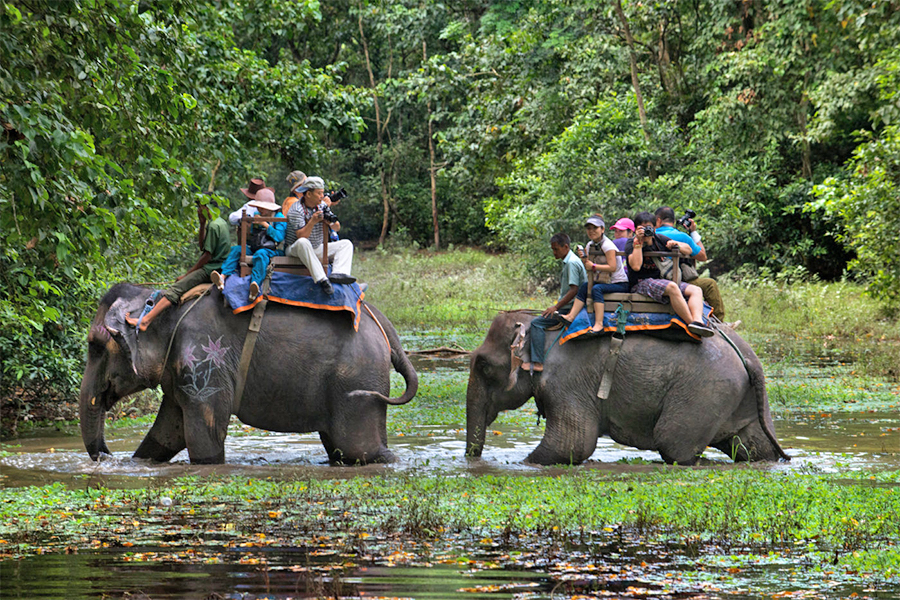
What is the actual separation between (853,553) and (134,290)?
Answer: 6.35 m

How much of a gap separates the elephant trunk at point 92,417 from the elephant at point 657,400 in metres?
3.55

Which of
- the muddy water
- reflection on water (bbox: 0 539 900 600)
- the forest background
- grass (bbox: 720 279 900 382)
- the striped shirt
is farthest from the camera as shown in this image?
grass (bbox: 720 279 900 382)

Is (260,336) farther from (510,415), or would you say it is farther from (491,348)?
(510,415)

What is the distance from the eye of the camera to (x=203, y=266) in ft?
31.8

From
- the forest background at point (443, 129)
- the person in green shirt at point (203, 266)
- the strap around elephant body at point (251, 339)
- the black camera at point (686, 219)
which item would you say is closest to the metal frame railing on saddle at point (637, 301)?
the black camera at point (686, 219)

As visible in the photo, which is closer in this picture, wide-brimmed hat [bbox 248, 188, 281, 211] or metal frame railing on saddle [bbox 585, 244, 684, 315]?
→ metal frame railing on saddle [bbox 585, 244, 684, 315]

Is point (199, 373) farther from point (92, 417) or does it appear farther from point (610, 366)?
point (610, 366)

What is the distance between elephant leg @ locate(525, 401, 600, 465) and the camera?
31.2 feet

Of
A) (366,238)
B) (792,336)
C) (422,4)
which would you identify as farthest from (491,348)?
(366,238)

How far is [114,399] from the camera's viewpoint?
9602mm

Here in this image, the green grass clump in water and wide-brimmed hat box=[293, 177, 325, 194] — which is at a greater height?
wide-brimmed hat box=[293, 177, 325, 194]

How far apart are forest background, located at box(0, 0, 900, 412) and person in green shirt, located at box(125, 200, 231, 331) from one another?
37cm

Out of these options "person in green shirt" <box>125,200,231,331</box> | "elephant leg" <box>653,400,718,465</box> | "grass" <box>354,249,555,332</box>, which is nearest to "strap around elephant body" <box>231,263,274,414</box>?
"person in green shirt" <box>125,200,231,331</box>

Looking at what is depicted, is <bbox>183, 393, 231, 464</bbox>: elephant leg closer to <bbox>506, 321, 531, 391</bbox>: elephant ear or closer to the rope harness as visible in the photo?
<bbox>506, 321, 531, 391</bbox>: elephant ear
